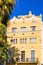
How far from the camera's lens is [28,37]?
5406 cm

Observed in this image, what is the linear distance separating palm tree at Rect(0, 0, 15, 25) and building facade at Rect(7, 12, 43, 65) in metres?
24.2

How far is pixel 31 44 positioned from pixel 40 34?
280 cm

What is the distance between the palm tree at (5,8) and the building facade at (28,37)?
24225 millimetres

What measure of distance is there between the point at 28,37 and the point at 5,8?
26.0 metres

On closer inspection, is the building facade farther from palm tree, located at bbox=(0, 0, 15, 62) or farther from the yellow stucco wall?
palm tree, located at bbox=(0, 0, 15, 62)

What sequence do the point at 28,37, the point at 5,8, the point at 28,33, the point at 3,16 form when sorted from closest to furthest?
the point at 5,8 < the point at 3,16 < the point at 28,37 < the point at 28,33

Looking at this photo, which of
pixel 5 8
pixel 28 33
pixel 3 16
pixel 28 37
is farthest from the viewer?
pixel 28 33

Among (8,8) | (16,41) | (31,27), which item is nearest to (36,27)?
(31,27)

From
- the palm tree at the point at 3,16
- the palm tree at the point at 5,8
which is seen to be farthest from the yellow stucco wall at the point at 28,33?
the palm tree at the point at 5,8

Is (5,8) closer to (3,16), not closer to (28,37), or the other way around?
(3,16)

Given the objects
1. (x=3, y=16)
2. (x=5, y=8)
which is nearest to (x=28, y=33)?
(x=3, y=16)

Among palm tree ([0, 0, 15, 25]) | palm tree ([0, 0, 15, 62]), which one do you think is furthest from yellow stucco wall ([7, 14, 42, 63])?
palm tree ([0, 0, 15, 25])

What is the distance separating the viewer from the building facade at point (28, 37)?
2098 inches

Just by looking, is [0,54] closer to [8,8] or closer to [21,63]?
[8,8]
